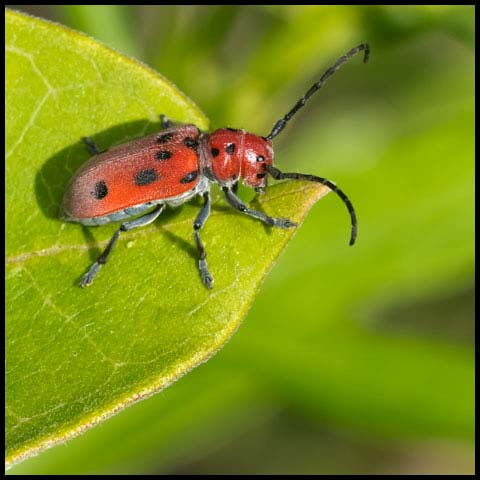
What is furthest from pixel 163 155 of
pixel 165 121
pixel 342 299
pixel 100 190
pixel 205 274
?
pixel 342 299

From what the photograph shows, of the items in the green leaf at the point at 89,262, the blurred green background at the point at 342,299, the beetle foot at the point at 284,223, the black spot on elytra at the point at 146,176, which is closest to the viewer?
the green leaf at the point at 89,262

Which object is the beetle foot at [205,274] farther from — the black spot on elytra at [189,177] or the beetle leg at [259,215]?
the black spot on elytra at [189,177]

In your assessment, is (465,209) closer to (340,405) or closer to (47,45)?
(340,405)

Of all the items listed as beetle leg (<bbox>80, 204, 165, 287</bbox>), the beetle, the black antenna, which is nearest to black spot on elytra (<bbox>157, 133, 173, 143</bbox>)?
the beetle

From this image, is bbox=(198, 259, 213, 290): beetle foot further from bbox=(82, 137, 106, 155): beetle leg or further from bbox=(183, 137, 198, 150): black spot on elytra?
bbox=(183, 137, 198, 150): black spot on elytra

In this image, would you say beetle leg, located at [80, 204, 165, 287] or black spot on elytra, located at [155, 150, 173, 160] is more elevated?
black spot on elytra, located at [155, 150, 173, 160]

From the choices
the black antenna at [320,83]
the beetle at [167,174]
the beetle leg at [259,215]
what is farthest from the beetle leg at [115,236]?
the black antenna at [320,83]

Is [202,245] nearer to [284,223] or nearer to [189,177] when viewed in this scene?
[284,223]
